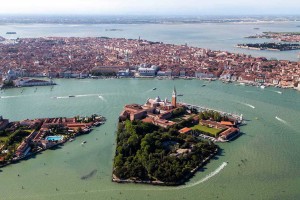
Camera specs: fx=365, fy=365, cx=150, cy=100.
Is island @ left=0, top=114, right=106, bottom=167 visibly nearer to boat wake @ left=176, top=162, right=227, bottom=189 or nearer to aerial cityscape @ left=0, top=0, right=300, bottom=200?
aerial cityscape @ left=0, top=0, right=300, bottom=200

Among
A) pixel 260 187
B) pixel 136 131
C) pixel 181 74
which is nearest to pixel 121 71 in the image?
pixel 181 74

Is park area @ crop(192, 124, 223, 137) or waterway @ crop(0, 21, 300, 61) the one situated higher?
waterway @ crop(0, 21, 300, 61)

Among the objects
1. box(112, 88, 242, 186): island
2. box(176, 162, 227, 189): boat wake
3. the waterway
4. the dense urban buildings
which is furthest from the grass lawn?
the waterway

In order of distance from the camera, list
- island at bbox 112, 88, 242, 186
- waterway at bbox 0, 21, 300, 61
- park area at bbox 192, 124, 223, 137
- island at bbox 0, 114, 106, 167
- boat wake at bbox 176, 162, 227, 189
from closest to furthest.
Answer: boat wake at bbox 176, 162, 227, 189
island at bbox 112, 88, 242, 186
island at bbox 0, 114, 106, 167
park area at bbox 192, 124, 223, 137
waterway at bbox 0, 21, 300, 61

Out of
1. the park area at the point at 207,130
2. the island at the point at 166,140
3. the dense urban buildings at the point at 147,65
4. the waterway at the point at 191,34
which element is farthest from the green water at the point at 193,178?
the waterway at the point at 191,34

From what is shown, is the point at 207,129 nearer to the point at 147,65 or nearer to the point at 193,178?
the point at 193,178

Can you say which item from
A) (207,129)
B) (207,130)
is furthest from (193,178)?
(207,129)
